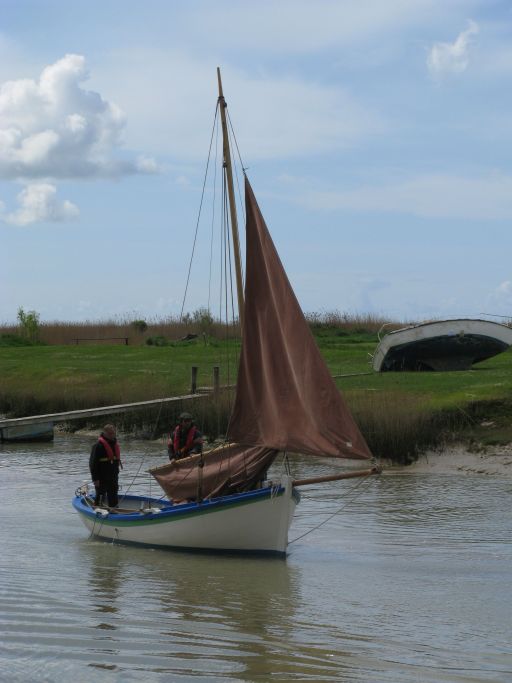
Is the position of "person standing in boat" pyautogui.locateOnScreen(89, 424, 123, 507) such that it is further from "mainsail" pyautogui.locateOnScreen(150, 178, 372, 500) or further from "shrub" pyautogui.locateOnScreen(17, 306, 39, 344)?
"shrub" pyautogui.locateOnScreen(17, 306, 39, 344)

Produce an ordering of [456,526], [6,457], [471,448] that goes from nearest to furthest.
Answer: [456,526] < [471,448] < [6,457]

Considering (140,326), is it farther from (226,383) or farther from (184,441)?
A: (184,441)

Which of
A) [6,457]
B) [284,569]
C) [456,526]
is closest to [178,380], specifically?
[6,457]

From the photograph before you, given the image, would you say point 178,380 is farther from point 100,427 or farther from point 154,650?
point 154,650

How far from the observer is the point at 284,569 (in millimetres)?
14359

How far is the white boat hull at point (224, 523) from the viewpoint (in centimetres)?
1493

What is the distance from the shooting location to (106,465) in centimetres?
1700

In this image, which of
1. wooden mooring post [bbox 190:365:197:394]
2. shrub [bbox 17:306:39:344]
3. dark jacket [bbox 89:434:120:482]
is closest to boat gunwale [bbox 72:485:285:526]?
dark jacket [bbox 89:434:120:482]

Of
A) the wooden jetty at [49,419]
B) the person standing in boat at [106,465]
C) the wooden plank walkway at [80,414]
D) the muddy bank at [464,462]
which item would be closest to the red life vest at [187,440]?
the person standing in boat at [106,465]

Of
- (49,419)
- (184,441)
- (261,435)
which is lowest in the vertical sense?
(49,419)

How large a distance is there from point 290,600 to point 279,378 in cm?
370

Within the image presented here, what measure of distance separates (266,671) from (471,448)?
14.8 metres

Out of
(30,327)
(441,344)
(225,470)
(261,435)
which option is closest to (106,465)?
(225,470)

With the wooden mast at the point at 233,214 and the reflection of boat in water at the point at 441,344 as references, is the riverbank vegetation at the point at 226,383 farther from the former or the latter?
the wooden mast at the point at 233,214
